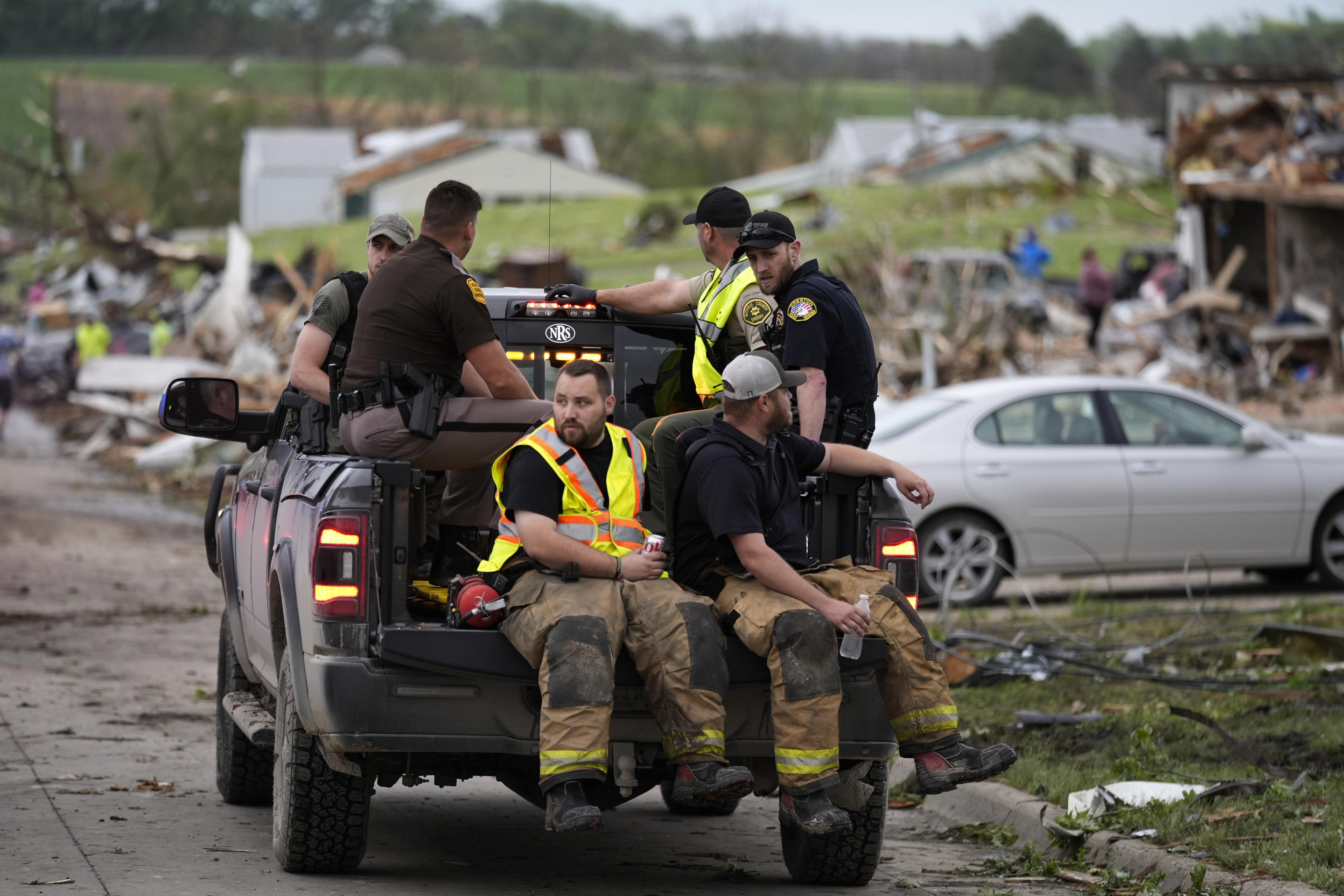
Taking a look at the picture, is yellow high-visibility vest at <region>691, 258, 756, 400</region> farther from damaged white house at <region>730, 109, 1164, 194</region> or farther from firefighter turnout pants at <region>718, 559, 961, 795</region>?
damaged white house at <region>730, 109, 1164, 194</region>

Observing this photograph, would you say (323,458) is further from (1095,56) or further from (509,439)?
(1095,56)

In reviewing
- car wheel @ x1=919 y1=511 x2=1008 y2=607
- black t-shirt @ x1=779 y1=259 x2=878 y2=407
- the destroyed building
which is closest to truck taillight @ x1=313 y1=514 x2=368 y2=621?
black t-shirt @ x1=779 y1=259 x2=878 y2=407

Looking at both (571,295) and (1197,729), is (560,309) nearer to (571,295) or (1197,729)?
(571,295)

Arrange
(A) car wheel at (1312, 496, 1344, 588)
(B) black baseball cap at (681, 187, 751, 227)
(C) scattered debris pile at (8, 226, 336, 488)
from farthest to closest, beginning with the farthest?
(C) scattered debris pile at (8, 226, 336, 488) < (A) car wheel at (1312, 496, 1344, 588) < (B) black baseball cap at (681, 187, 751, 227)

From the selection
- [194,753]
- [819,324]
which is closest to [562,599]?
[819,324]

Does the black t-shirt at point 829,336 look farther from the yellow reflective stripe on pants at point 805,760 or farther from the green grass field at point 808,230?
the green grass field at point 808,230

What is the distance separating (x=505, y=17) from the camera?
6004 inches

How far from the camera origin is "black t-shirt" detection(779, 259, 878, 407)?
6227mm

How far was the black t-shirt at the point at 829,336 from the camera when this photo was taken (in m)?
6.23

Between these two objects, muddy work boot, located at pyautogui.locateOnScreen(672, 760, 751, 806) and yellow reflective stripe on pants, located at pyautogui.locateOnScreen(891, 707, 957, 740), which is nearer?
muddy work boot, located at pyautogui.locateOnScreen(672, 760, 751, 806)

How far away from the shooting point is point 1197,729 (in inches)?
313

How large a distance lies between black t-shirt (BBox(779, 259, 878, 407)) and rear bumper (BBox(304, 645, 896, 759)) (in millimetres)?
1350

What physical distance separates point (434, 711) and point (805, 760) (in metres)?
1.10

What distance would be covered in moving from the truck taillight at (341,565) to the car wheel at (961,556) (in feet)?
23.8
